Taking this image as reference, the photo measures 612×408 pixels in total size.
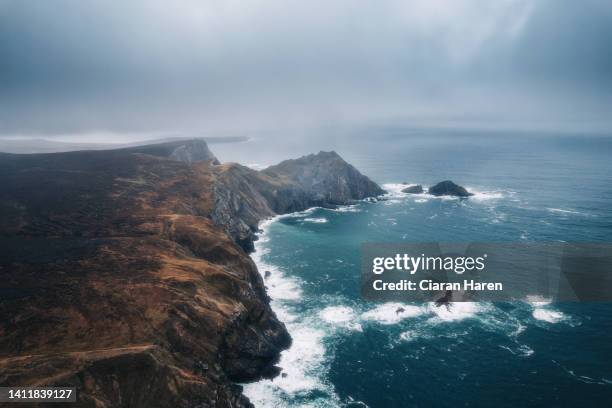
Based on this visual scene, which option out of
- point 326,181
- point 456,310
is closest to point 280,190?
point 326,181

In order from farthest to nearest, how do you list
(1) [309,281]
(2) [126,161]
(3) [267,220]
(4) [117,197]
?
(3) [267,220] → (2) [126,161] → (4) [117,197] → (1) [309,281]

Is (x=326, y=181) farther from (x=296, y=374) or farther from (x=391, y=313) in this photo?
(x=296, y=374)

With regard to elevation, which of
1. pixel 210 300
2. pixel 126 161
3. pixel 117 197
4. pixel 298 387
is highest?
pixel 126 161

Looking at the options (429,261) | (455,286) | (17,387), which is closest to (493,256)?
(429,261)

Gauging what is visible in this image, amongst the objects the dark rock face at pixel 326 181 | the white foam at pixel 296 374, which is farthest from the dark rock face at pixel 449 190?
the white foam at pixel 296 374

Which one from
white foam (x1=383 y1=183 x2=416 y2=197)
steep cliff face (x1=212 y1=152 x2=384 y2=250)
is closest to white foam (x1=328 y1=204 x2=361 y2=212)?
steep cliff face (x1=212 y1=152 x2=384 y2=250)

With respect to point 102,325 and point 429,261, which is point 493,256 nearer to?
point 429,261

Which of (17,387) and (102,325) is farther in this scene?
(102,325)

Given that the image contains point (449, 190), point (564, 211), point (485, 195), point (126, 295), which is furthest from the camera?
point (449, 190)
